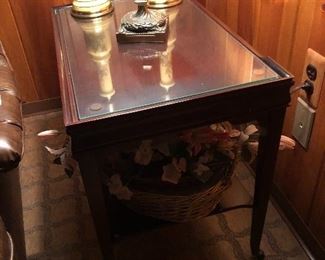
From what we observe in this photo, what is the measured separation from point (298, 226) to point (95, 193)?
0.67 metres

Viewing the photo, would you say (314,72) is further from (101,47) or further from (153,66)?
(101,47)

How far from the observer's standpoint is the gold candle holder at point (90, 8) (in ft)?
3.42

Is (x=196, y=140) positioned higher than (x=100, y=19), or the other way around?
(x=100, y=19)

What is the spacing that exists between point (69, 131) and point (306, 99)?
24.3 inches

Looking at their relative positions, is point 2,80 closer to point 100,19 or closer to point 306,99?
point 100,19

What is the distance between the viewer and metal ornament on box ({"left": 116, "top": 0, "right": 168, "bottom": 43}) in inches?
34.8

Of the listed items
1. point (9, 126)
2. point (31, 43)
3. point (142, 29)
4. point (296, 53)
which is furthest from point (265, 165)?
point (31, 43)

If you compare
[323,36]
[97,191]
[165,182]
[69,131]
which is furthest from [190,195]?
[323,36]

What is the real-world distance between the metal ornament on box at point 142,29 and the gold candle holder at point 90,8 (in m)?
0.16

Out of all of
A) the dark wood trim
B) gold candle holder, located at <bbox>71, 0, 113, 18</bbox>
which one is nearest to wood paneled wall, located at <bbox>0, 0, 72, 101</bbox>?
the dark wood trim

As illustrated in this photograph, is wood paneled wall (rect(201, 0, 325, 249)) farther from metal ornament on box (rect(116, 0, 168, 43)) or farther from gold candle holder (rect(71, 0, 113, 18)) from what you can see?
gold candle holder (rect(71, 0, 113, 18))

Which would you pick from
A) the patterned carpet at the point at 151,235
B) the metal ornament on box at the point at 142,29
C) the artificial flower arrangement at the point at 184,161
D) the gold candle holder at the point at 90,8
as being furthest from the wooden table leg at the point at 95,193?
the gold candle holder at the point at 90,8

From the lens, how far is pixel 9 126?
72 centimetres

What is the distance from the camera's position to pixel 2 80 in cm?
88
